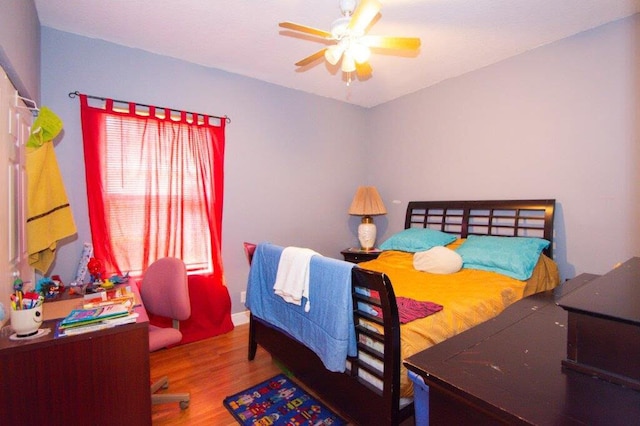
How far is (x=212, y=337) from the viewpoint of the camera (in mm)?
2928

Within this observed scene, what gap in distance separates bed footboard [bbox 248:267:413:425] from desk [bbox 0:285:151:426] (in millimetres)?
895

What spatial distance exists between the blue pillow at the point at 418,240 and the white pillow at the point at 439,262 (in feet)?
1.31

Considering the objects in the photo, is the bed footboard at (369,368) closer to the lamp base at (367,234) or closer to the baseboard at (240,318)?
the baseboard at (240,318)

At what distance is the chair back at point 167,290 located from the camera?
2.00 metres

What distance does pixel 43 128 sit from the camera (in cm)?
184

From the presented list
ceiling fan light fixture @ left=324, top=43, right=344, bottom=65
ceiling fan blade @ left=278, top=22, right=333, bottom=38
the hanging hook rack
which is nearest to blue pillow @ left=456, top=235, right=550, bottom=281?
ceiling fan light fixture @ left=324, top=43, right=344, bottom=65

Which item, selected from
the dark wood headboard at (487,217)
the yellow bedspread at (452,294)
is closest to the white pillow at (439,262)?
the yellow bedspread at (452,294)

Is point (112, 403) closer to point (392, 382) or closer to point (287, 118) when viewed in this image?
point (392, 382)

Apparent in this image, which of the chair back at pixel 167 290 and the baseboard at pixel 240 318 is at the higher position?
the chair back at pixel 167 290

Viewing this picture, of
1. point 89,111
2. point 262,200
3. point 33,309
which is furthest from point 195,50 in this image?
point 33,309

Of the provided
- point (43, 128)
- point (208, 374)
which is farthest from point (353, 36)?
point (208, 374)

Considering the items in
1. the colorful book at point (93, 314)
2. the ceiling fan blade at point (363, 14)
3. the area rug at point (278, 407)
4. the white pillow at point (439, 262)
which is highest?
the ceiling fan blade at point (363, 14)

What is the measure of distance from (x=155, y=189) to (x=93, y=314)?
1.44 metres

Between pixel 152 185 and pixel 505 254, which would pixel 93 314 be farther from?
pixel 505 254
